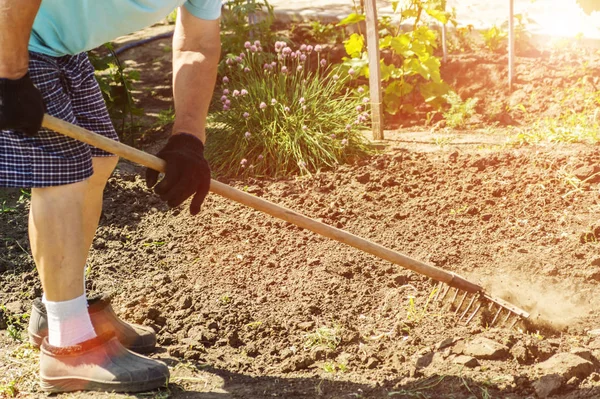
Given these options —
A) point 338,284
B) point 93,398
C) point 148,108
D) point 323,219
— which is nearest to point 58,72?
point 93,398

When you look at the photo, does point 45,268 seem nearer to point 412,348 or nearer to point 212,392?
point 212,392

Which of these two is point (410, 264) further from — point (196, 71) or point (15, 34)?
point (15, 34)

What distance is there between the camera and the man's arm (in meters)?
2.95

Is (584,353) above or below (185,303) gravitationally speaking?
below

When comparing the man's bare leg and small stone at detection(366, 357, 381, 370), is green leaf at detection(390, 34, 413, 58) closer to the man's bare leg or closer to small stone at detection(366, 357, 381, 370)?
small stone at detection(366, 357, 381, 370)

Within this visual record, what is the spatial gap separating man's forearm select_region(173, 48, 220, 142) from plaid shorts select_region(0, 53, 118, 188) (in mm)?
398

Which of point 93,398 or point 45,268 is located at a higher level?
point 45,268

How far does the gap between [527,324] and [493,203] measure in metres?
1.04

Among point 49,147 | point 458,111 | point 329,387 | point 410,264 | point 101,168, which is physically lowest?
point 329,387

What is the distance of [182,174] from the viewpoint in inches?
107

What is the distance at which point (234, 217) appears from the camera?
14.0 ft

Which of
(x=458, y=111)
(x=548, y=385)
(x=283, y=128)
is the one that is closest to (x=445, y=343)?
(x=548, y=385)

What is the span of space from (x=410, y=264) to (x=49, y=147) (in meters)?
1.47

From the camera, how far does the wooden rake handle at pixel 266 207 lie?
2494 mm
